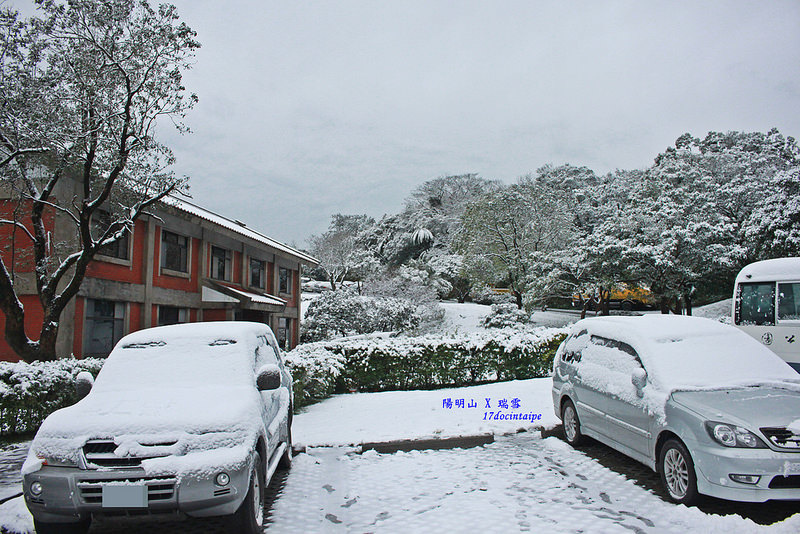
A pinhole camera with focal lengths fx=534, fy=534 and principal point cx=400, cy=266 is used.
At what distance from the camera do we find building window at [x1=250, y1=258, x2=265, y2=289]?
25.3m

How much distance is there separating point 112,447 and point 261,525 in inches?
53.6

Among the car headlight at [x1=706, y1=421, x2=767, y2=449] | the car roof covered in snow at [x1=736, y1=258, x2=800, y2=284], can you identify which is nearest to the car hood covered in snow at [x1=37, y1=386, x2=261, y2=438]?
the car headlight at [x1=706, y1=421, x2=767, y2=449]

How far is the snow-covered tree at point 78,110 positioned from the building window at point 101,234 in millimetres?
3659

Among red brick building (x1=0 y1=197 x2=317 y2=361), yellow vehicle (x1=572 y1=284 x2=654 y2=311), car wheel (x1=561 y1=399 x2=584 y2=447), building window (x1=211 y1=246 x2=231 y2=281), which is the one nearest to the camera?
car wheel (x1=561 y1=399 x2=584 y2=447)

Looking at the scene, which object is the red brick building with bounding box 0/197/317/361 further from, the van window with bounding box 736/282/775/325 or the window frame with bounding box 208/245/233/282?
the van window with bounding box 736/282/775/325

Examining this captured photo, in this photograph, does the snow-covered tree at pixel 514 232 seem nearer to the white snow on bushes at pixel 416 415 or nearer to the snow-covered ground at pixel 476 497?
the white snow on bushes at pixel 416 415

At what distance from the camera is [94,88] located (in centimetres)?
1009

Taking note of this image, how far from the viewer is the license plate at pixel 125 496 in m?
3.76

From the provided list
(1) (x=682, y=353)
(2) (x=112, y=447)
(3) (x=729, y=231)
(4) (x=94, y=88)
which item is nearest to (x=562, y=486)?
(1) (x=682, y=353)

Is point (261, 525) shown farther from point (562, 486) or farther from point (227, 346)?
point (562, 486)

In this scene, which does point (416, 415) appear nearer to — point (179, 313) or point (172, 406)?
point (172, 406)

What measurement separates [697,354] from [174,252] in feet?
55.4

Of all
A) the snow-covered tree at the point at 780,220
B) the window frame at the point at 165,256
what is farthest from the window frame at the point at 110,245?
the snow-covered tree at the point at 780,220

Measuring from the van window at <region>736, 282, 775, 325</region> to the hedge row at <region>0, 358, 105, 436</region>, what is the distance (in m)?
12.5
